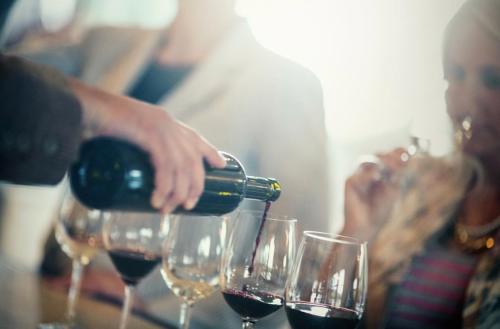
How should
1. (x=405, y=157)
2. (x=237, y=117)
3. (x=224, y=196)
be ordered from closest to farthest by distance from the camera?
1. (x=224, y=196)
2. (x=405, y=157)
3. (x=237, y=117)

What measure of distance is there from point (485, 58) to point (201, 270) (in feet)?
1.69

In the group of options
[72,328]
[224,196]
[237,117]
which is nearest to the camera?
[224,196]

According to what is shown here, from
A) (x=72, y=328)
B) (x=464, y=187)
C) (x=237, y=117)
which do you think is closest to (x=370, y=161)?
(x=464, y=187)

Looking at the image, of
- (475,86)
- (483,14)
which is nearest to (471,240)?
(475,86)

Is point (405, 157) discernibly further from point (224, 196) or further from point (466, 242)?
point (224, 196)

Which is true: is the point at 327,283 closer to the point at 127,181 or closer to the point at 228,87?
the point at 127,181

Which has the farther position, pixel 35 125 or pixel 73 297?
pixel 73 297

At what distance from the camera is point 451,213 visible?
105cm

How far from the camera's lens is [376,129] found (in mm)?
1142

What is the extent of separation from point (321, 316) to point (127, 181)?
25 cm

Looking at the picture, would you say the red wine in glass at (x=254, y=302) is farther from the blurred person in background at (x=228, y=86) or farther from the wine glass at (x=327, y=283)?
the blurred person in background at (x=228, y=86)

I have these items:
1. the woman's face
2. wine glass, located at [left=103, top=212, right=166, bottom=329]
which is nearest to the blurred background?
the woman's face

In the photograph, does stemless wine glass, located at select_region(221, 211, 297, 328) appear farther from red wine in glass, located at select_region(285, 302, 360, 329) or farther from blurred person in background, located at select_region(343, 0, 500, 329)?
blurred person in background, located at select_region(343, 0, 500, 329)

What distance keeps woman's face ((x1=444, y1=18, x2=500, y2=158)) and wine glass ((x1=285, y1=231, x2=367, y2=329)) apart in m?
0.36
